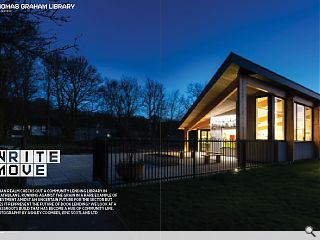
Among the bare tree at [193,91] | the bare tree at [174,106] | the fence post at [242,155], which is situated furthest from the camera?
the bare tree at [193,91]

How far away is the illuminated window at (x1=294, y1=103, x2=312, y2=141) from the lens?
43.1 ft

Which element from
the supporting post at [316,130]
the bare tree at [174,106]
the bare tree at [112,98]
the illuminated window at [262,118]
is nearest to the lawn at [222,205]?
the illuminated window at [262,118]

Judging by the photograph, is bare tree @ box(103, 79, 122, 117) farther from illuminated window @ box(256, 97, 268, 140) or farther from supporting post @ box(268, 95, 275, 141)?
supporting post @ box(268, 95, 275, 141)

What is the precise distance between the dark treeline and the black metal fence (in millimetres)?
2276

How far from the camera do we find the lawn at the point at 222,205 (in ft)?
12.8

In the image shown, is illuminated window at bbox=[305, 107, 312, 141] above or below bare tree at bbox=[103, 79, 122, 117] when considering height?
below

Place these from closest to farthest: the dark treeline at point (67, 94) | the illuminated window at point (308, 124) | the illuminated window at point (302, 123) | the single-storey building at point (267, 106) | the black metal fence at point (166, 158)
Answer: the dark treeline at point (67, 94)
the black metal fence at point (166, 158)
the single-storey building at point (267, 106)
the illuminated window at point (302, 123)
the illuminated window at point (308, 124)

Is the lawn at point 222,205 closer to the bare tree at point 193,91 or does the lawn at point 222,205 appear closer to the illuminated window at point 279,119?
the illuminated window at point 279,119

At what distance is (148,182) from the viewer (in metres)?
7.15

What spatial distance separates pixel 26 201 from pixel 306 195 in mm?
6262

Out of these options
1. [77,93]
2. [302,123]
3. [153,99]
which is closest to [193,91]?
[153,99]

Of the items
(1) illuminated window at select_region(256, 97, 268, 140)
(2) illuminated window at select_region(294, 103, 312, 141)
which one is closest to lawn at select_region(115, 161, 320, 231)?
(1) illuminated window at select_region(256, 97, 268, 140)

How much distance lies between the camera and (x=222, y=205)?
16.1ft

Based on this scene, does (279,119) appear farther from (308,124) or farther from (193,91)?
(193,91)
